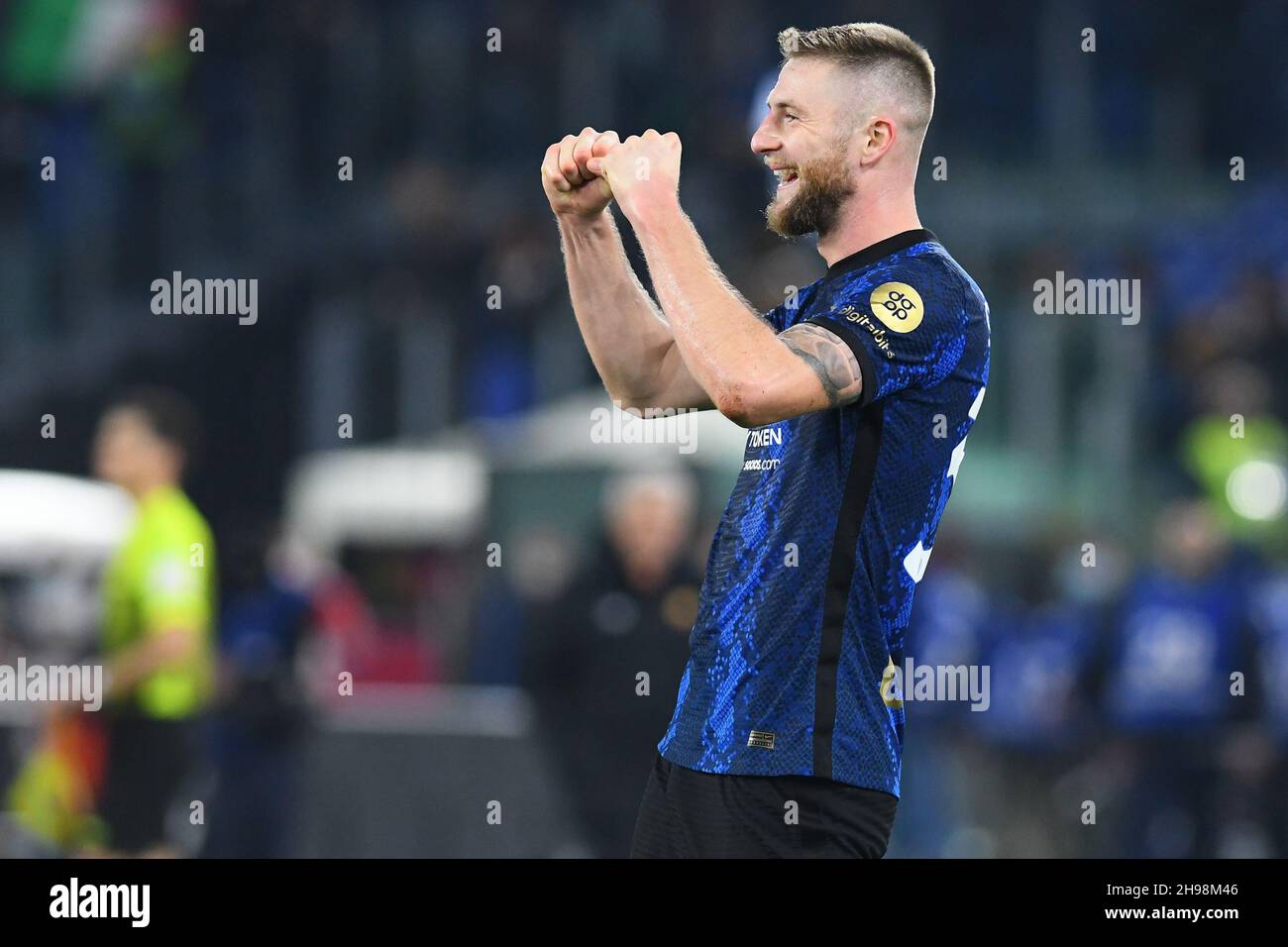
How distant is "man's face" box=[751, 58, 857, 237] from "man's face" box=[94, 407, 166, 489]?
5.24 m

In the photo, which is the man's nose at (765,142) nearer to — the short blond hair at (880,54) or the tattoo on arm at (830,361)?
the short blond hair at (880,54)

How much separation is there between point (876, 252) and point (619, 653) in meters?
4.68

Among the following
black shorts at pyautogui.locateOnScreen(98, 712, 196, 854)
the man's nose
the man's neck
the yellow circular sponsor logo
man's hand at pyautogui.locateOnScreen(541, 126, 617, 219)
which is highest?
the man's nose

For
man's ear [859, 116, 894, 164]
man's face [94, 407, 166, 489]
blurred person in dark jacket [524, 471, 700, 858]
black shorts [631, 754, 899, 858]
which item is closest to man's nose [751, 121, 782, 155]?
man's ear [859, 116, 894, 164]

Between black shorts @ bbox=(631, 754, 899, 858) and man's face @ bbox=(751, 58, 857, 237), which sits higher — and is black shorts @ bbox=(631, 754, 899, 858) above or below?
below

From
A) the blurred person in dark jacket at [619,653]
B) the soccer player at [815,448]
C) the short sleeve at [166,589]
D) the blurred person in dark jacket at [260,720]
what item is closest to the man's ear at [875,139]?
the soccer player at [815,448]

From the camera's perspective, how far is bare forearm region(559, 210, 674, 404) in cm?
409

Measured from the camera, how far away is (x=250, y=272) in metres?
15.1

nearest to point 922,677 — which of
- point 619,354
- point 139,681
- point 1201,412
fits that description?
point 1201,412

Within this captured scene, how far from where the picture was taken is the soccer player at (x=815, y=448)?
3.49 metres

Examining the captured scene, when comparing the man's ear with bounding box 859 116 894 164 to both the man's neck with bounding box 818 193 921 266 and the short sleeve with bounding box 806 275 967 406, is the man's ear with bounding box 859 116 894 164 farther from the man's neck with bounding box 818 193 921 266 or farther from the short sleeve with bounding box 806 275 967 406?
the short sleeve with bounding box 806 275 967 406

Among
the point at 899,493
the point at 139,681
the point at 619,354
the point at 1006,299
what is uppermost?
the point at 1006,299
